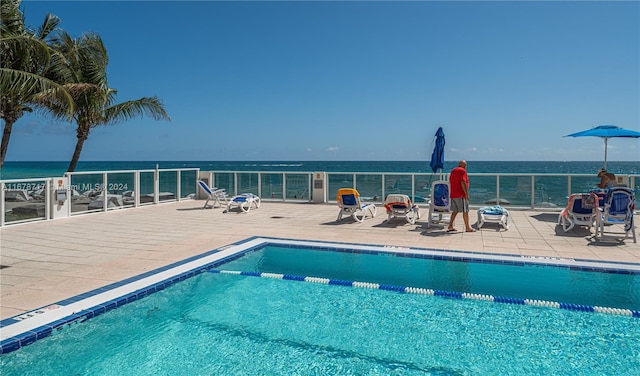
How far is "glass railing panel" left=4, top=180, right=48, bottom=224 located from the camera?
806 centimetres

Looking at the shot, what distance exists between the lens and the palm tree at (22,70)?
5535 mm

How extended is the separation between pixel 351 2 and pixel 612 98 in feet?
54.7

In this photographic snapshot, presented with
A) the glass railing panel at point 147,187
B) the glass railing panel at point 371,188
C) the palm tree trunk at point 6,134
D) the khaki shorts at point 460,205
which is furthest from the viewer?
the glass railing panel at point 371,188

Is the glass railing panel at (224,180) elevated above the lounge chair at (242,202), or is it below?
above

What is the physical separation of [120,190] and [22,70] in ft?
13.8

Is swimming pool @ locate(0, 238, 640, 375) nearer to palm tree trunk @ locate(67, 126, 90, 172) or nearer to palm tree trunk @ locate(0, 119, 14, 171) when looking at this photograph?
palm tree trunk @ locate(0, 119, 14, 171)

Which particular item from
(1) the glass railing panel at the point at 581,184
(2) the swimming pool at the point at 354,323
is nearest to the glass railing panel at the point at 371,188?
(1) the glass railing panel at the point at 581,184

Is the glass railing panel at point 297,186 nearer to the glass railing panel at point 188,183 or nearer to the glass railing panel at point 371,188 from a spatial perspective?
the glass railing panel at point 371,188

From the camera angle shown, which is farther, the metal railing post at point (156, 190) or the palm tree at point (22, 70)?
the metal railing post at point (156, 190)

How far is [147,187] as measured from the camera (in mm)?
12055

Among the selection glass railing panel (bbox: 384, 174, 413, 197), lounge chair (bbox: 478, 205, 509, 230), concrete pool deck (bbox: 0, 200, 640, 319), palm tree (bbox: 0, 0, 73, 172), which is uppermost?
palm tree (bbox: 0, 0, 73, 172)

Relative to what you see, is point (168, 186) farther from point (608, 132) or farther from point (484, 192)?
point (608, 132)

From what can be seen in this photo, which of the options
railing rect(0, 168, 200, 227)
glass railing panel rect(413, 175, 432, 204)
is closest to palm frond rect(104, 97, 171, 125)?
railing rect(0, 168, 200, 227)

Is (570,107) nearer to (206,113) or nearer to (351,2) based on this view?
(351,2)
